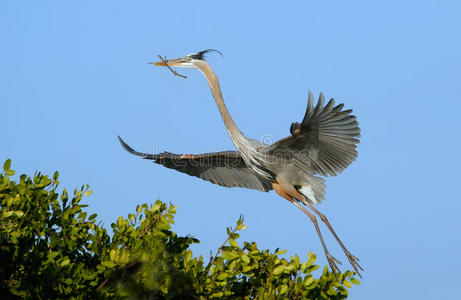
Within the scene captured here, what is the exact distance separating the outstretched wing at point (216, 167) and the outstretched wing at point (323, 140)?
1.25 metres

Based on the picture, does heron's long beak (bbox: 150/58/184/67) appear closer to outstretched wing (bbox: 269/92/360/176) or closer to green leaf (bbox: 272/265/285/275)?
outstretched wing (bbox: 269/92/360/176)

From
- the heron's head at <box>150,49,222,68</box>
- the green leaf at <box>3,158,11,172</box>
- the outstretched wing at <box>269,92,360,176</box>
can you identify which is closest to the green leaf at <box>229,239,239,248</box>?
the outstretched wing at <box>269,92,360,176</box>

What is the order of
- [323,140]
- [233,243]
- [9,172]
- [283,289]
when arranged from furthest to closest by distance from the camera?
[323,140] < [233,243] < [9,172] < [283,289]

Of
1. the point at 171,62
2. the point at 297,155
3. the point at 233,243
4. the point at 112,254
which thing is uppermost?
the point at 171,62

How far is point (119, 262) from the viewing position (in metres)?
5.73


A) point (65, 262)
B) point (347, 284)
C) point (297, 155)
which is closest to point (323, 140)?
point (297, 155)

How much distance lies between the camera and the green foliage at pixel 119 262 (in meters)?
5.64

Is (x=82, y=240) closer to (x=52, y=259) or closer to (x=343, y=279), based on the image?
(x=52, y=259)

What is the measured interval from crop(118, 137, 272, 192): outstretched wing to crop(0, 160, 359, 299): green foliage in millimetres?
3342

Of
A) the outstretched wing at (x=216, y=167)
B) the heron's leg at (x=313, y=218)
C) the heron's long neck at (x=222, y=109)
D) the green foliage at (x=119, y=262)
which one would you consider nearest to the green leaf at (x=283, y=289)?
the green foliage at (x=119, y=262)

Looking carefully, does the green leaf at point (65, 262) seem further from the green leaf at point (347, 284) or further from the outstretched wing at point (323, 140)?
the outstretched wing at point (323, 140)

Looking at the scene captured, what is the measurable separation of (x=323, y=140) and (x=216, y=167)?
2565mm

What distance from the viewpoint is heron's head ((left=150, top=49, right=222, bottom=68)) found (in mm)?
9242

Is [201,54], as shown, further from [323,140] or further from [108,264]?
[108,264]
